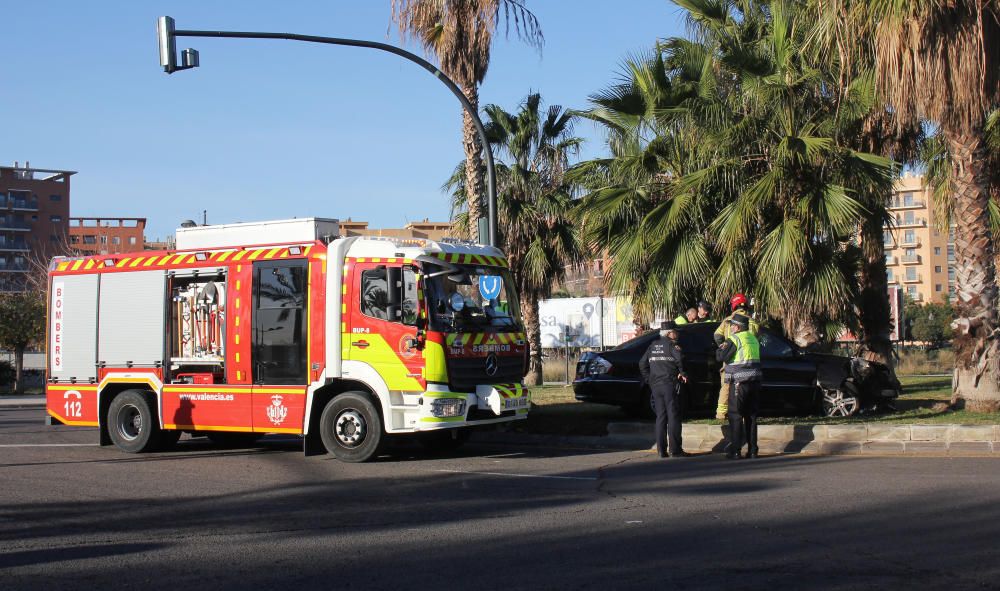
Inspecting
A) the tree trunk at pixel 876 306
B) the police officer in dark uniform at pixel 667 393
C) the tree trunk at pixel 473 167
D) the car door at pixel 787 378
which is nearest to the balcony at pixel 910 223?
the tree trunk at pixel 876 306

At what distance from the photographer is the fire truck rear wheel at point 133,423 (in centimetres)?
1421

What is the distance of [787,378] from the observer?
1543cm

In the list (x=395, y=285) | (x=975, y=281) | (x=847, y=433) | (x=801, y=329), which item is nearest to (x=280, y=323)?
(x=395, y=285)

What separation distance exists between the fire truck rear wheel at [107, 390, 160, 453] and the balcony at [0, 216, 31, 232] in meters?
107

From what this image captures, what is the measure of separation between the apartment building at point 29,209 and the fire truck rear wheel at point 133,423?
10187cm

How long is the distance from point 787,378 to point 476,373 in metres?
5.57

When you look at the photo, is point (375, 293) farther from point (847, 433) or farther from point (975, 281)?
point (975, 281)

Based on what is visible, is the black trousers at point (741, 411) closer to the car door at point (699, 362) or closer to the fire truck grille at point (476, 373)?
the fire truck grille at point (476, 373)

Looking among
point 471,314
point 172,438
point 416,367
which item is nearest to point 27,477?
point 172,438

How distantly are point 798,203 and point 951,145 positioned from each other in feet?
8.37

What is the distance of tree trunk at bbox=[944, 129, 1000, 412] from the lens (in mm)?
14453

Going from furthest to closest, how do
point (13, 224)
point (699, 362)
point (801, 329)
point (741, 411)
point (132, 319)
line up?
point (13, 224) → point (801, 329) → point (699, 362) → point (132, 319) → point (741, 411)

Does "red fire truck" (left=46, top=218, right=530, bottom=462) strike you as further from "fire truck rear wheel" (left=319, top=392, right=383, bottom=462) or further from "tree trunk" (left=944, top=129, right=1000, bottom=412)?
"tree trunk" (left=944, top=129, right=1000, bottom=412)

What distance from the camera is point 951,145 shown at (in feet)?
48.4
